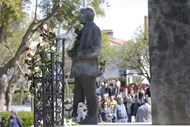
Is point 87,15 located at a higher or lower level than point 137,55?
lower

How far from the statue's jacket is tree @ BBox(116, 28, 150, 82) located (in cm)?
4478

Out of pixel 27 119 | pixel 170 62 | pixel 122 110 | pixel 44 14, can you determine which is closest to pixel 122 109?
pixel 122 110

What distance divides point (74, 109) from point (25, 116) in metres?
10.7

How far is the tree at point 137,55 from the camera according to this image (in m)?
55.6

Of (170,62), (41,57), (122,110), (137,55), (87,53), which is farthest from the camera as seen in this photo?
(137,55)

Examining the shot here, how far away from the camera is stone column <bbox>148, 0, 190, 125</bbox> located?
8.39 meters

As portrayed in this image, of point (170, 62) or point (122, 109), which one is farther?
point (122, 109)

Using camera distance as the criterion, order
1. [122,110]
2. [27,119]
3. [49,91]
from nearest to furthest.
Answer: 1. [49,91]
2. [122,110]
3. [27,119]

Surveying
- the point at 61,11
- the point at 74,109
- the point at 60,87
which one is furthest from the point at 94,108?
the point at 61,11

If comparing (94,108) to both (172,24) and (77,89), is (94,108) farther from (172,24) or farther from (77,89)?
(172,24)

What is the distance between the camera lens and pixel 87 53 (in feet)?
32.2

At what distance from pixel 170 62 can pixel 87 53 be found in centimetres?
195

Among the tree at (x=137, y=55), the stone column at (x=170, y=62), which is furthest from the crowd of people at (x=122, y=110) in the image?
the tree at (x=137, y=55)

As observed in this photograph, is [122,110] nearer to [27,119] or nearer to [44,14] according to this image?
[27,119]
